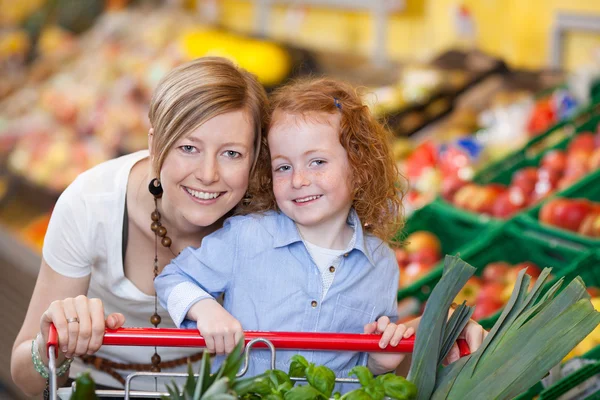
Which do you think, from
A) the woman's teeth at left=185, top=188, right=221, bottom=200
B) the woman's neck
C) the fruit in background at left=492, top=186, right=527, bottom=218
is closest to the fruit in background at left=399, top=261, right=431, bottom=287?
the fruit in background at left=492, top=186, right=527, bottom=218

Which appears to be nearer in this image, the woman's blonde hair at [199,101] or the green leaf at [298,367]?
the green leaf at [298,367]

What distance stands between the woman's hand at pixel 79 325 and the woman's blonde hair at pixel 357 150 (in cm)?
47

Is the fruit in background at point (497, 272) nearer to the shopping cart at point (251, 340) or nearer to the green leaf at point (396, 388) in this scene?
the shopping cart at point (251, 340)

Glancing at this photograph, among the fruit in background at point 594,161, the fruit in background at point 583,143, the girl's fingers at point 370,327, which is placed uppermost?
the fruit in background at point 583,143

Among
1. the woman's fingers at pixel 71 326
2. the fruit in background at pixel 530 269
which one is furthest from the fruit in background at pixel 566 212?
the woman's fingers at pixel 71 326

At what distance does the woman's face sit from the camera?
5.84 feet

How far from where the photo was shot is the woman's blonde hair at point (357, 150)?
72.8 inches

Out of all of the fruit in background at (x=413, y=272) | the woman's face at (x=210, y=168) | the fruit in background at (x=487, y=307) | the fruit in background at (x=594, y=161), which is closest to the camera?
the woman's face at (x=210, y=168)

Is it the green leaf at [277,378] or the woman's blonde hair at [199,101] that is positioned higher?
the woman's blonde hair at [199,101]

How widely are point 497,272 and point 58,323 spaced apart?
1739mm

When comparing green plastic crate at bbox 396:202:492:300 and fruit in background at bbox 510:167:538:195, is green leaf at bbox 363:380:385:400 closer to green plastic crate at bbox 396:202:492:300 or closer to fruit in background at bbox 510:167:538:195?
green plastic crate at bbox 396:202:492:300

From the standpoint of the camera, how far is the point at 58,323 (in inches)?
62.4

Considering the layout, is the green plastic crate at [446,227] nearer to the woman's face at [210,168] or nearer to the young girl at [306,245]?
the young girl at [306,245]

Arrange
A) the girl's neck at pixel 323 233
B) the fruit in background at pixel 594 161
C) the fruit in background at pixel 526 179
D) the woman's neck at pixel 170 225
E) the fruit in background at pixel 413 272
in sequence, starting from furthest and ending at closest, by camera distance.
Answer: the fruit in background at pixel 526 179
the fruit in background at pixel 594 161
the fruit in background at pixel 413 272
the woman's neck at pixel 170 225
the girl's neck at pixel 323 233
